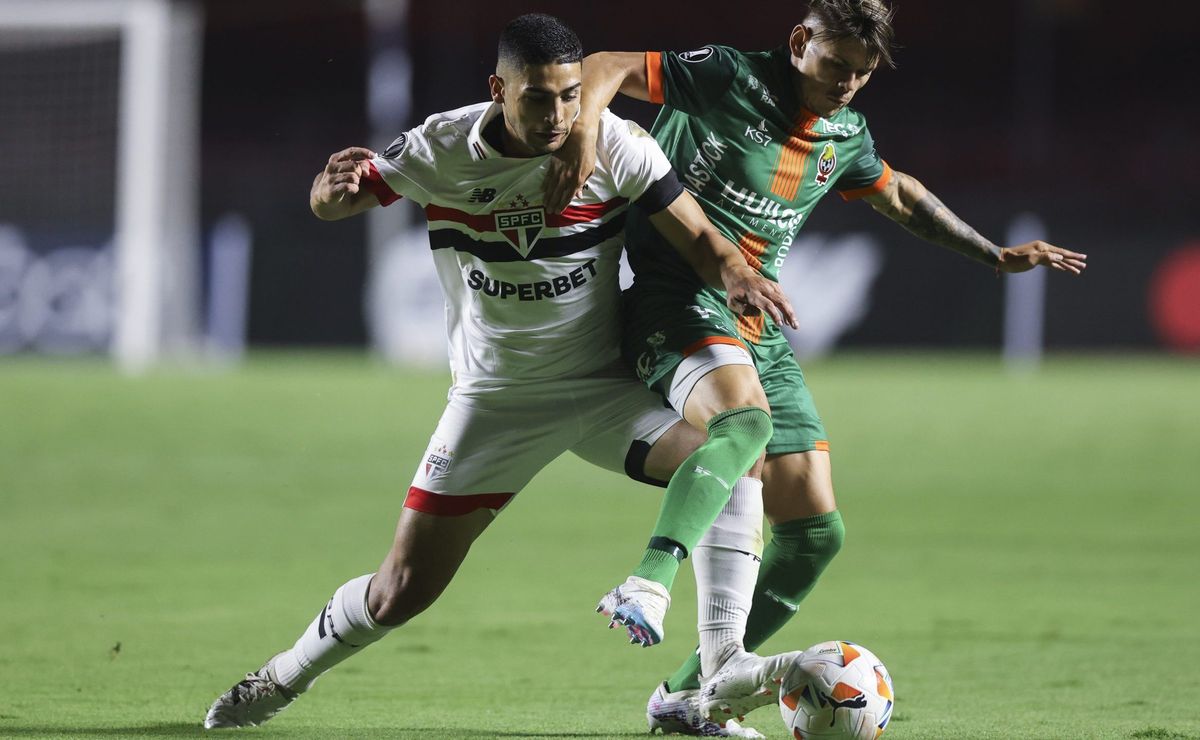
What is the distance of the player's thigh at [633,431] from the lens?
504 cm

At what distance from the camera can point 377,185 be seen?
4883mm

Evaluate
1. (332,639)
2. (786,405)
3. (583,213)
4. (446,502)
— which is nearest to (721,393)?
(786,405)

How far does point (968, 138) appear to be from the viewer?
30234mm

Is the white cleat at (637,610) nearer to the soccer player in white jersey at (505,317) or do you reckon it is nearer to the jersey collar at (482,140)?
the soccer player in white jersey at (505,317)

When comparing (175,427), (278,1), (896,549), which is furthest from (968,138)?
(896,549)

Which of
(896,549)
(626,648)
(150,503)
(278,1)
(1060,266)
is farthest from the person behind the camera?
(278,1)

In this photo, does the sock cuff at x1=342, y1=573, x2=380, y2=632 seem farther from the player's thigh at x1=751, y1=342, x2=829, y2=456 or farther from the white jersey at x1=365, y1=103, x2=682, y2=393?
the player's thigh at x1=751, y1=342, x2=829, y2=456

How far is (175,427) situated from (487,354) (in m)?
10.2

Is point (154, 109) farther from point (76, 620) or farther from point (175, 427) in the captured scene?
point (76, 620)

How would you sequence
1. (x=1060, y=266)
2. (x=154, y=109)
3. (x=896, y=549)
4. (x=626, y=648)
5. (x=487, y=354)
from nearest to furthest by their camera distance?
(x=487, y=354), (x=1060, y=266), (x=626, y=648), (x=896, y=549), (x=154, y=109)

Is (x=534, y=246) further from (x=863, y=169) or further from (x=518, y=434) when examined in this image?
(x=863, y=169)

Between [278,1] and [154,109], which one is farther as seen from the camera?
[278,1]

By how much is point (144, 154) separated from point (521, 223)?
14392mm

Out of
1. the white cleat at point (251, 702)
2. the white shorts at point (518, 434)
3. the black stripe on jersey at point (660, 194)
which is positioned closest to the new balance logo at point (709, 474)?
the white shorts at point (518, 434)
